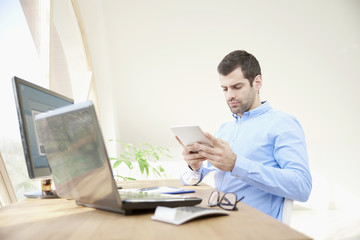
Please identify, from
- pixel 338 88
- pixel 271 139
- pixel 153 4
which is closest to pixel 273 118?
pixel 271 139

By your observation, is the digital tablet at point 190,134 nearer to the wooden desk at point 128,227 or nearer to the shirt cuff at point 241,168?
the shirt cuff at point 241,168

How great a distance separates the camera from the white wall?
4.59 meters

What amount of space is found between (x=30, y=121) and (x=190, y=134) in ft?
2.06

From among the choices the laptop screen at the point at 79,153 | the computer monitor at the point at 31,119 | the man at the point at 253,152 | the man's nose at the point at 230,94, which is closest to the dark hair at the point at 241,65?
the man at the point at 253,152

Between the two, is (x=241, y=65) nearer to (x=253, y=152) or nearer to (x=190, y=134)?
(x=253, y=152)

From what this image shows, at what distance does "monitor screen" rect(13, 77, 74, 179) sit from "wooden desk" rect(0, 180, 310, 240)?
24 cm

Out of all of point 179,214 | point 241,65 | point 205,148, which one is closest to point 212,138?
point 205,148

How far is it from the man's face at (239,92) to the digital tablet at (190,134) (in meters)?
0.52

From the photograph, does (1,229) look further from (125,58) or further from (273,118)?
(125,58)

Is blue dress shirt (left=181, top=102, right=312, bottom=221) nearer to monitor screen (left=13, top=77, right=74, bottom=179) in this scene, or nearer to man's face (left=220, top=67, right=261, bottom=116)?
man's face (left=220, top=67, right=261, bottom=116)

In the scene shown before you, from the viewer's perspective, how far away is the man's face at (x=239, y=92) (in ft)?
6.39

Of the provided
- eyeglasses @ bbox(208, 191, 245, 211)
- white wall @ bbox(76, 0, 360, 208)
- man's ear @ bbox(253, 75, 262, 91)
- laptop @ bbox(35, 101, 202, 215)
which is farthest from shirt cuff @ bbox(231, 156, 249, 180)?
white wall @ bbox(76, 0, 360, 208)

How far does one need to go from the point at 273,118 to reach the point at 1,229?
1.31 meters

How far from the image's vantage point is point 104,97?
16.1ft
